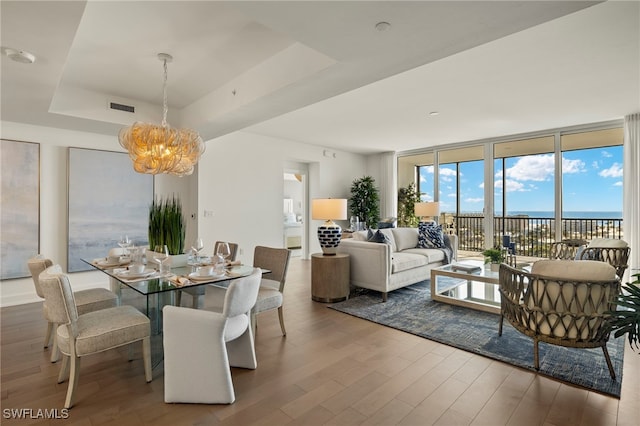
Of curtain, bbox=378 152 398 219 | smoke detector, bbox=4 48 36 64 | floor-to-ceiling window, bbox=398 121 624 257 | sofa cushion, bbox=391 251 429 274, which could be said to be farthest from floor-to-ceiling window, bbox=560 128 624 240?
smoke detector, bbox=4 48 36 64

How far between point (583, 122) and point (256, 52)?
5780 mm

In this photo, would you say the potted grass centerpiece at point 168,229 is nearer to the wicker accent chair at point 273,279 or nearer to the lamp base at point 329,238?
the wicker accent chair at point 273,279

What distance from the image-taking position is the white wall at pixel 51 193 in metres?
4.14

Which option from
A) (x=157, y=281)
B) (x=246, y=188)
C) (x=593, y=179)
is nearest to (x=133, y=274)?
(x=157, y=281)

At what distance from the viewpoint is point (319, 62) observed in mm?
2656

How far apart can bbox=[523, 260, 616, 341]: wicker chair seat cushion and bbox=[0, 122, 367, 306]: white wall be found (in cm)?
483

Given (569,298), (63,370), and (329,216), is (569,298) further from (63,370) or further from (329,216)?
(63,370)

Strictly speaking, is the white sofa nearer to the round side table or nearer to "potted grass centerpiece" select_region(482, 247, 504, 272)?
the round side table

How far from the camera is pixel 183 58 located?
3.17m

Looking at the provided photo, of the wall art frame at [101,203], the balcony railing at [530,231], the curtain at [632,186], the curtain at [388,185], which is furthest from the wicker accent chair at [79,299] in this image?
the curtain at [632,186]

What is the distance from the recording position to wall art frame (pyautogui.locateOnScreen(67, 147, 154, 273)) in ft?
14.7

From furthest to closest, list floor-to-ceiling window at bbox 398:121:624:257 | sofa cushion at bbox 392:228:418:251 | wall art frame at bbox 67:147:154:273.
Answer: floor-to-ceiling window at bbox 398:121:624:257, sofa cushion at bbox 392:228:418:251, wall art frame at bbox 67:147:154:273

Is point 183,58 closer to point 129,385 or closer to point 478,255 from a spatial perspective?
point 129,385

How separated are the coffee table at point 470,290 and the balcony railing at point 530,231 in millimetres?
1856
